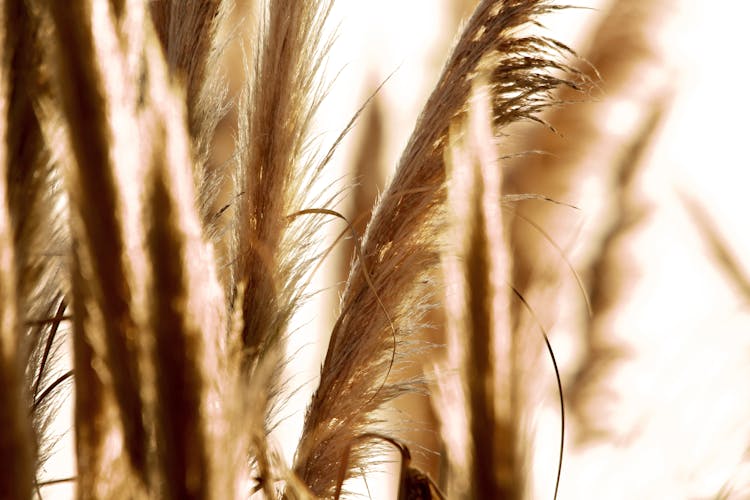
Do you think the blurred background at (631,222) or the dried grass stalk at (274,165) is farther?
the blurred background at (631,222)

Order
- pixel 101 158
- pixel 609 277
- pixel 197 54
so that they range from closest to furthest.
Result: 1. pixel 101 158
2. pixel 197 54
3. pixel 609 277

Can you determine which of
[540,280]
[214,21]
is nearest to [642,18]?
[214,21]

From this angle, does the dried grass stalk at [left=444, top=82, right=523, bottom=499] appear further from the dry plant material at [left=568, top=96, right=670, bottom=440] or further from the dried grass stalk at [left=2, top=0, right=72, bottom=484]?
the dry plant material at [left=568, top=96, right=670, bottom=440]

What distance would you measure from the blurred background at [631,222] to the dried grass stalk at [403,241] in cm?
57

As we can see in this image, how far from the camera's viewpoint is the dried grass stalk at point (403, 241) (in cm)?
65

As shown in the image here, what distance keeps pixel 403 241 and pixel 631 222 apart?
76cm

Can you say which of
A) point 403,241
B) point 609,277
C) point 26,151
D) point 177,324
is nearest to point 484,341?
point 177,324

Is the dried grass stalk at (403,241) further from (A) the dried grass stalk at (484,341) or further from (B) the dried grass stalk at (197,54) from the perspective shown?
(A) the dried grass stalk at (484,341)

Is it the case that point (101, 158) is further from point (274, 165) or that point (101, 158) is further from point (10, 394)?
point (274, 165)

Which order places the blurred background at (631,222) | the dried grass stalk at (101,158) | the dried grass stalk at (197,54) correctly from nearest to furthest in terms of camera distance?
1. the dried grass stalk at (101,158)
2. the dried grass stalk at (197,54)
3. the blurred background at (631,222)

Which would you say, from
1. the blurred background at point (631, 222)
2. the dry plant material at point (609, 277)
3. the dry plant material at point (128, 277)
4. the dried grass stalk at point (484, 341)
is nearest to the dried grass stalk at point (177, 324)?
the dry plant material at point (128, 277)

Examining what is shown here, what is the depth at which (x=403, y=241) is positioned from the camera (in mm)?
683

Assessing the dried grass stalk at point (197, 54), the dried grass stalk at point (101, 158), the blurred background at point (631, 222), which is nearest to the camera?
the dried grass stalk at point (101, 158)

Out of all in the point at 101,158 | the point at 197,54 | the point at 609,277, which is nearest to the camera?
the point at 101,158
